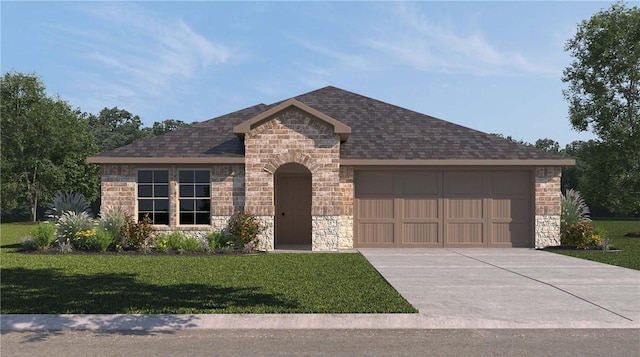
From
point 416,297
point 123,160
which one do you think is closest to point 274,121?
point 123,160

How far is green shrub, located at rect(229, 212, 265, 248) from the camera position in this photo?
16889 mm

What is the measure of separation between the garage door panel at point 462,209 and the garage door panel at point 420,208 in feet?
1.62

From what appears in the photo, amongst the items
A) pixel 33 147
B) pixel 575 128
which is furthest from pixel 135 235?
pixel 33 147

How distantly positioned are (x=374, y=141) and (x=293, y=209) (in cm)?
413

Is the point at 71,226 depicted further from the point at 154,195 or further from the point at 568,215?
the point at 568,215

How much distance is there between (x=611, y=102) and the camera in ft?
90.9

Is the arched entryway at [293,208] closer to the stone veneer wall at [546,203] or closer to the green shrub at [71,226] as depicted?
the green shrub at [71,226]

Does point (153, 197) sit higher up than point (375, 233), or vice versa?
point (153, 197)

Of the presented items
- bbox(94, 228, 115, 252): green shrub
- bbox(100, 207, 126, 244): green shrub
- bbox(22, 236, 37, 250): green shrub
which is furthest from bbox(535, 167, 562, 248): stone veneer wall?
bbox(22, 236, 37, 250): green shrub

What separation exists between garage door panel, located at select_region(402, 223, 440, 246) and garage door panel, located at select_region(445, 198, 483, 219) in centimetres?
72

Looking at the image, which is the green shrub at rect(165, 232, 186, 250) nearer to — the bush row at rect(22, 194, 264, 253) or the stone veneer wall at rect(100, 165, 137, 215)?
the bush row at rect(22, 194, 264, 253)

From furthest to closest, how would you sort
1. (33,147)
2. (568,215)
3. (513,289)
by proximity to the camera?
(33,147)
(568,215)
(513,289)

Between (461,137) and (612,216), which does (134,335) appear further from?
(612,216)

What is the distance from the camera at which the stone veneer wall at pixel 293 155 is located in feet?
56.7
